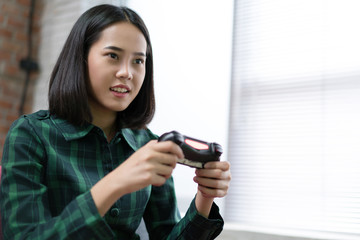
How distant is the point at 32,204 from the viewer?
0.90m

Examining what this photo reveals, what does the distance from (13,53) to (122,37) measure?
6.85 feet

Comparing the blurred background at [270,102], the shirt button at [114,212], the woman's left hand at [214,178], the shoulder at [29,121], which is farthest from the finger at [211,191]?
the blurred background at [270,102]

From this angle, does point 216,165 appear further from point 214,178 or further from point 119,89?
point 119,89

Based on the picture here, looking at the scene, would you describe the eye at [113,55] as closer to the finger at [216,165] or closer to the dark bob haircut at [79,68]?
the dark bob haircut at [79,68]

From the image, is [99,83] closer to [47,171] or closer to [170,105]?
[47,171]

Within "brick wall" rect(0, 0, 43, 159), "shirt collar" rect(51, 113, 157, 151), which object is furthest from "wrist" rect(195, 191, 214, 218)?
"brick wall" rect(0, 0, 43, 159)

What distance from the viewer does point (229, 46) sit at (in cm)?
215

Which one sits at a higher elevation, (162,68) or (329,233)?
(162,68)

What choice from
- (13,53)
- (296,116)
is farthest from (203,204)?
(13,53)

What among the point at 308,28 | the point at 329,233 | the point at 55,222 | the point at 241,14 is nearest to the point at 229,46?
the point at 241,14

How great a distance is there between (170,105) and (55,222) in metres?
1.49

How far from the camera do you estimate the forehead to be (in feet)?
3.59

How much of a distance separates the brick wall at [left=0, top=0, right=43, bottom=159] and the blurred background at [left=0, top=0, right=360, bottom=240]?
978mm

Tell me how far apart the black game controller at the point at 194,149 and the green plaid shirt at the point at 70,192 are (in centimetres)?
20
